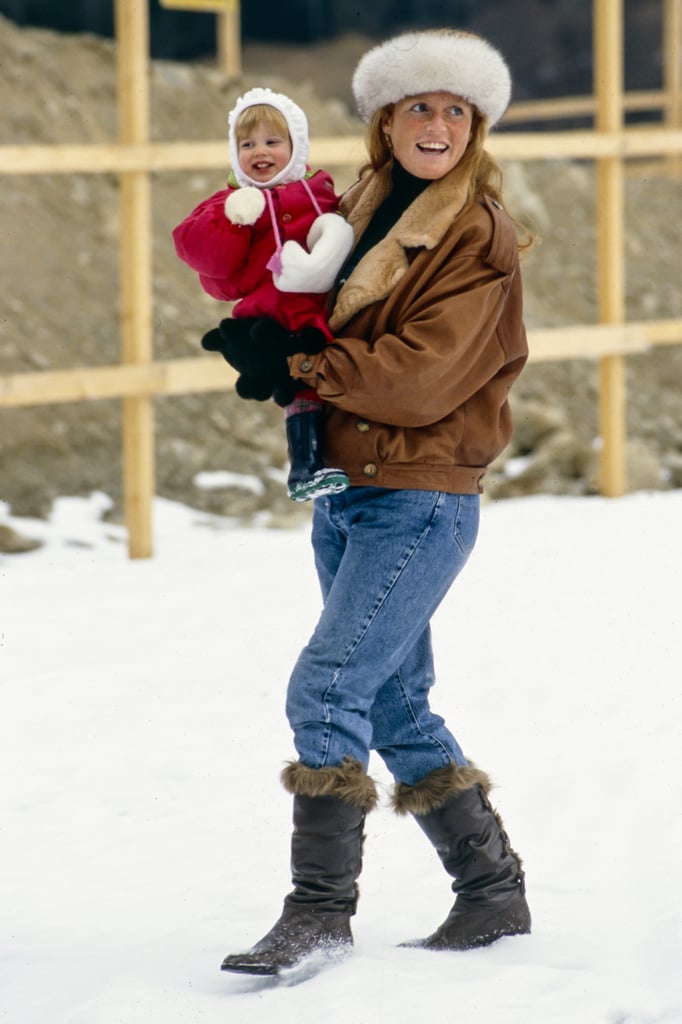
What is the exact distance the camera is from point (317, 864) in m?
2.18

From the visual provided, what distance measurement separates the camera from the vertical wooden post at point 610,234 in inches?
218

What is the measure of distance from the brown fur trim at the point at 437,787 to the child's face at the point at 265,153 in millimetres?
921

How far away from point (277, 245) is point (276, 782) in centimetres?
135

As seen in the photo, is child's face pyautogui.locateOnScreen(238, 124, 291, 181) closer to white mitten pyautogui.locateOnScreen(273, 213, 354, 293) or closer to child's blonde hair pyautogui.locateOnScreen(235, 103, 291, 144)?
child's blonde hair pyautogui.locateOnScreen(235, 103, 291, 144)

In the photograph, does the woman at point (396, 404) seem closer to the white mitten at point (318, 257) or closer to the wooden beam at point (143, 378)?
the white mitten at point (318, 257)

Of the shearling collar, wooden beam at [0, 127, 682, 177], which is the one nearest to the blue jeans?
the shearling collar

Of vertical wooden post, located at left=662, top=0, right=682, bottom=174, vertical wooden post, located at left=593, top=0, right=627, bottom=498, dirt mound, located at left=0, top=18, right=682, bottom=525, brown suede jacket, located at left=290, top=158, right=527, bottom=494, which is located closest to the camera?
brown suede jacket, located at left=290, top=158, right=527, bottom=494

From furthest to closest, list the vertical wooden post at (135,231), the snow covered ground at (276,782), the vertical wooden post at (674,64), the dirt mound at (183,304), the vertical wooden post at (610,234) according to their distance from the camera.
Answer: the vertical wooden post at (674,64) < the dirt mound at (183,304) < the vertical wooden post at (610,234) < the vertical wooden post at (135,231) < the snow covered ground at (276,782)

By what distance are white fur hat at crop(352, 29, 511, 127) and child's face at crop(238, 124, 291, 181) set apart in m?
0.14

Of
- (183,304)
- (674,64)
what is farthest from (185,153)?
(674,64)

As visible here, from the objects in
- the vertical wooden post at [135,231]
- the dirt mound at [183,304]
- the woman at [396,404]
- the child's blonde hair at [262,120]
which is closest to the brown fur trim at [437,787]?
the woman at [396,404]

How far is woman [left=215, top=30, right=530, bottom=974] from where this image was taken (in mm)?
2109

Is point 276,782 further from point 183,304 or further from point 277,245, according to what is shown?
point 183,304

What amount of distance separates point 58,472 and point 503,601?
303 centimetres
